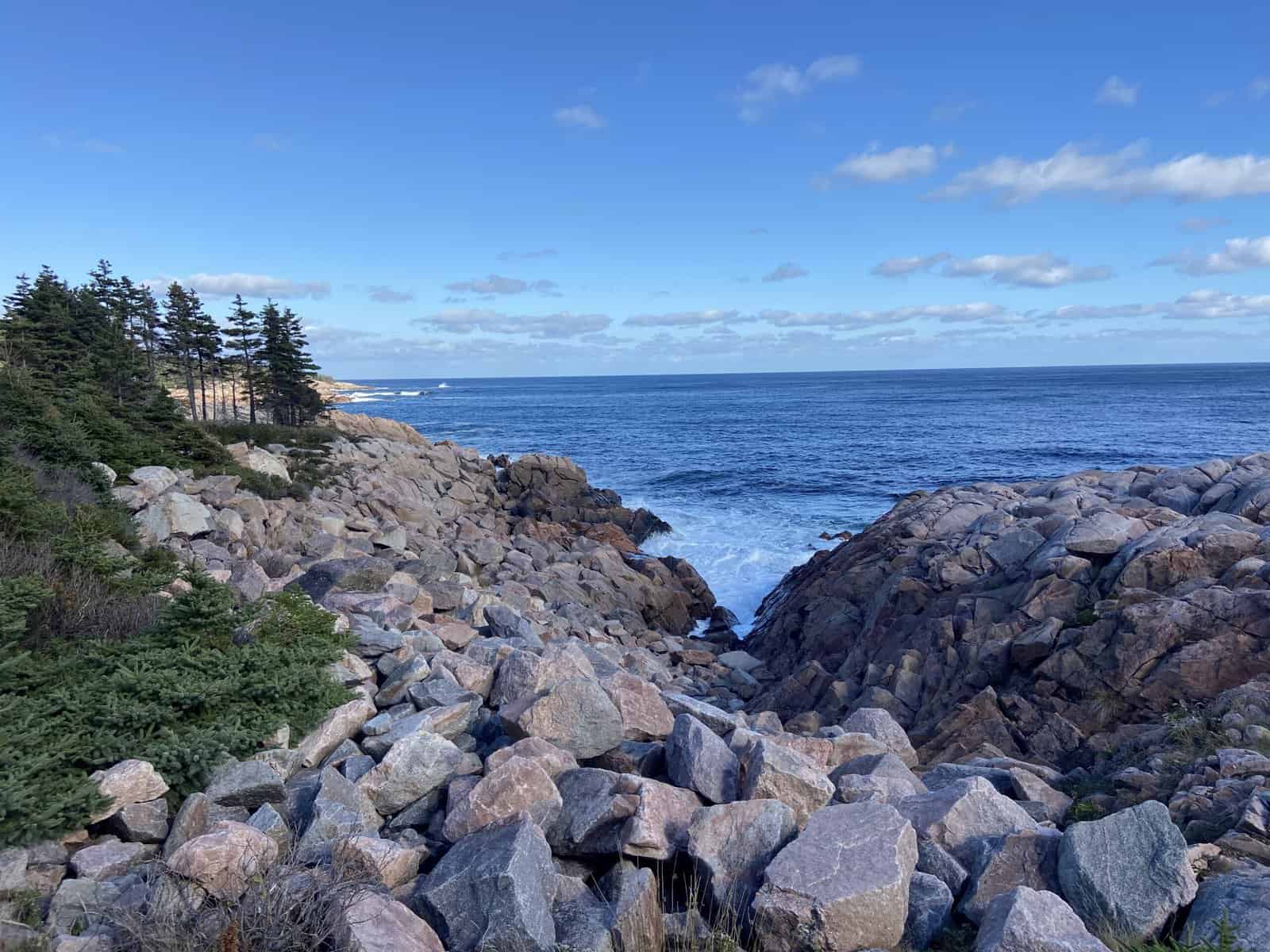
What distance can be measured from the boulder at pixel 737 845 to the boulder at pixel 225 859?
2.93 metres

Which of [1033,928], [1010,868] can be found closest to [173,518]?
[1010,868]

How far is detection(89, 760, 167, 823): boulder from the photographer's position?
238 inches

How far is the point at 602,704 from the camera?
761cm

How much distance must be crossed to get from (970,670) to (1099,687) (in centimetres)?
230

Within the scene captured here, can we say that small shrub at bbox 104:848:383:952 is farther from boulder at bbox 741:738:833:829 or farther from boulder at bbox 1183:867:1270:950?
boulder at bbox 1183:867:1270:950

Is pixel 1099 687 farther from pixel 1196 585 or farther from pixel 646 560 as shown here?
pixel 646 560

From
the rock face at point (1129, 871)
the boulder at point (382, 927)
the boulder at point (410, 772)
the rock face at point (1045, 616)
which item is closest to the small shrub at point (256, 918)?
the boulder at point (382, 927)

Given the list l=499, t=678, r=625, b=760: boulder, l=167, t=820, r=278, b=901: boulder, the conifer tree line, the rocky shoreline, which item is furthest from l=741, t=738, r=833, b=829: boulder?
the conifer tree line

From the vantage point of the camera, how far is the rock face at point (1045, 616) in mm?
11430

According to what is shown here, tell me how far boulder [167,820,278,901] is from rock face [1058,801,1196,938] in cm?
547

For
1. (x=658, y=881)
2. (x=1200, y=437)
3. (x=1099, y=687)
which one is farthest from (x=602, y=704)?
(x=1200, y=437)

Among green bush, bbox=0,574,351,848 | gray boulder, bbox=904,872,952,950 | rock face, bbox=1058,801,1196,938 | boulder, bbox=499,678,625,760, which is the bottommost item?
gray boulder, bbox=904,872,952,950

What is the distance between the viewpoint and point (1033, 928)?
471cm

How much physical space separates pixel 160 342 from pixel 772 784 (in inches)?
2200
